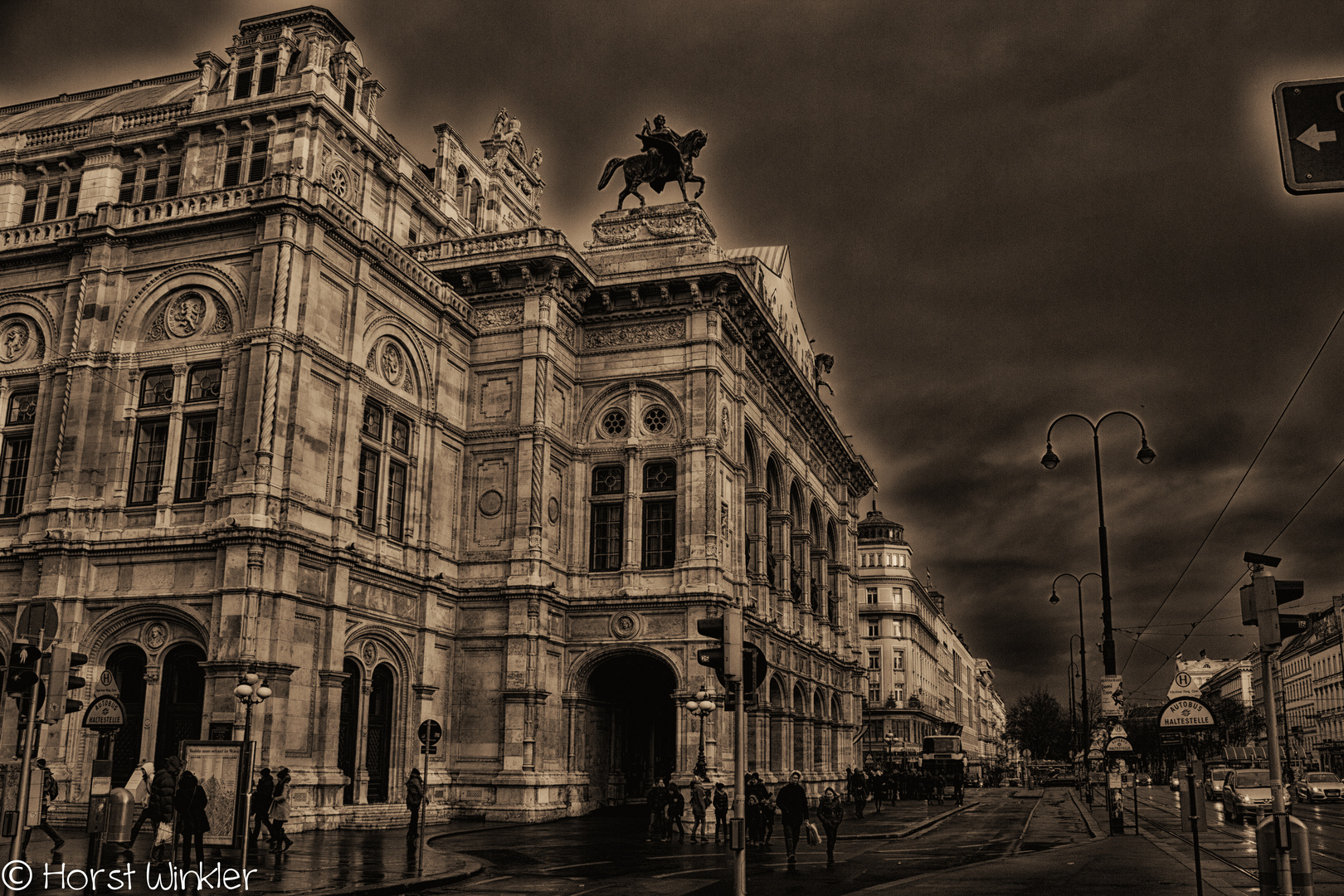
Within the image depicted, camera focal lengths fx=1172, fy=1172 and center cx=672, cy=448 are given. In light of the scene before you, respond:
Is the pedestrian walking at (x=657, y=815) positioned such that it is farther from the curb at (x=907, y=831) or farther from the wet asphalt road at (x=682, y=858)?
the curb at (x=907, y=831)

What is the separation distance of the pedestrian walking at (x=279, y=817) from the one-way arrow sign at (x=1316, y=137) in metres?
20.1

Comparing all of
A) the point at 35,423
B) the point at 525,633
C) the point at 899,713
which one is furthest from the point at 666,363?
the point at 899,713

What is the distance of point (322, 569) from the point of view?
1198 inches

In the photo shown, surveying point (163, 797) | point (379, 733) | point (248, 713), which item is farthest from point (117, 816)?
point (379, 733)

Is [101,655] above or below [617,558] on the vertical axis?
below

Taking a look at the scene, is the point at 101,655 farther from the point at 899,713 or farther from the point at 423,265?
the point at 899,713

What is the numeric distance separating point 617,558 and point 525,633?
461 cm

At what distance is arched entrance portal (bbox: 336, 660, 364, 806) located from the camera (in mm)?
31344

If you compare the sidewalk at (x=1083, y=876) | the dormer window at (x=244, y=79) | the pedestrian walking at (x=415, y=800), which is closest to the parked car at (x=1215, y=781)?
the sidewalk at (x=1083, y=876)

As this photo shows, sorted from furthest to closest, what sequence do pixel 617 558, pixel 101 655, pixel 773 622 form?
pixel 773 622
pixel 617 558
pixel 101 655

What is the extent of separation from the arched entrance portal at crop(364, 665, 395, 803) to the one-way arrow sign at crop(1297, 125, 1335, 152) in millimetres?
29534

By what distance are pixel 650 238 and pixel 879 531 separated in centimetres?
7521

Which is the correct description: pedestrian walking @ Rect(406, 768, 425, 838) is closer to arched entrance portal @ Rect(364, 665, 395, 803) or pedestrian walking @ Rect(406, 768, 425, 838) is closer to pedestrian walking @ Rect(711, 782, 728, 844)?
pedestrian walking @ Rect(711, 782, 728, 844)
